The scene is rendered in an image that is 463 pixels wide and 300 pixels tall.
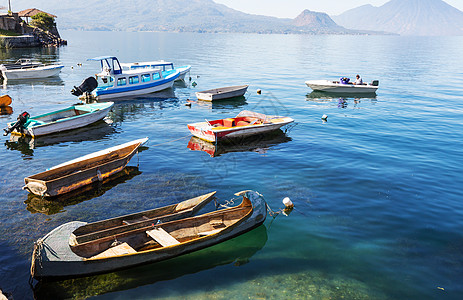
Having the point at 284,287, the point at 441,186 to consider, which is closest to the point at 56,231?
the point at 284,287

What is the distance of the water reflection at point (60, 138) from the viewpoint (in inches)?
953

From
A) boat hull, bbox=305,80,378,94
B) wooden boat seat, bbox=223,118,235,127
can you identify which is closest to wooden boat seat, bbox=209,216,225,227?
wooden boat seat, bbox=223,118,235,127

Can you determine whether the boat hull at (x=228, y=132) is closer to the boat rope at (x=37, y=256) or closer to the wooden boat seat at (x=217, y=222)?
the wooden boat seat at (x=217, y=222)

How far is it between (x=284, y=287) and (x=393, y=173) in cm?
1217

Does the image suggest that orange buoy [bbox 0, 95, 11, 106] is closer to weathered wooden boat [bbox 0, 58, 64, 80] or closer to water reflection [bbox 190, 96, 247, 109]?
water reflection [bbox 190, 96, 247, 109]

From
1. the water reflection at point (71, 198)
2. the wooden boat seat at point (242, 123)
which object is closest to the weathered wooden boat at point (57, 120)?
the water reflection at point (71, 198)

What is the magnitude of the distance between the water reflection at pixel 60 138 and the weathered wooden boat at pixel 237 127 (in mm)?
7579

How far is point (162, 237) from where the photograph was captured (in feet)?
41.9

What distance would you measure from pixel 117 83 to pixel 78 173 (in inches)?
933

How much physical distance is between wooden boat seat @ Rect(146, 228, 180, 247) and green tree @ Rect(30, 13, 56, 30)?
364ft

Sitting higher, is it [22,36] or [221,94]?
[22,36]

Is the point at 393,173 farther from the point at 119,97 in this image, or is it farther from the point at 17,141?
the point at 119,97

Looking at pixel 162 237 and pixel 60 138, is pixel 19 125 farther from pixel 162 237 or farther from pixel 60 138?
pixel 162 237

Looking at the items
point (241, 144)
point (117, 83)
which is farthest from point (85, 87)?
point (241, 144)
